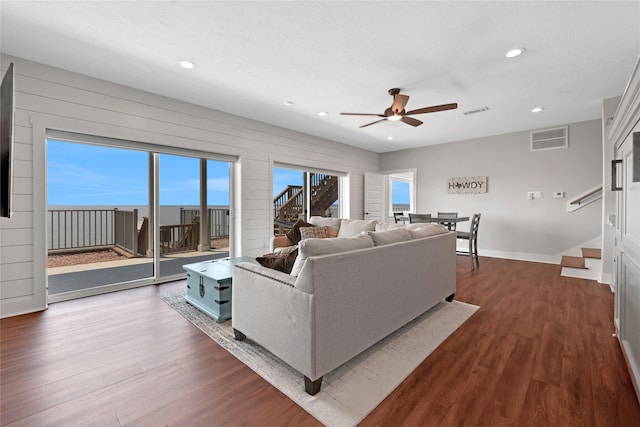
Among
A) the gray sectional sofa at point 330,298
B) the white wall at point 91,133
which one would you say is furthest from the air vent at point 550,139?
the white wall at point 91,133

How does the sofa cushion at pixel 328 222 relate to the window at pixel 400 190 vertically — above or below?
below

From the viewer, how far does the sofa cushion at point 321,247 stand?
1.70 meters

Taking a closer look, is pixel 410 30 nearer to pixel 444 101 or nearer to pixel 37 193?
pixel 444 101

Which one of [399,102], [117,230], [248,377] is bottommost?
[248,377]

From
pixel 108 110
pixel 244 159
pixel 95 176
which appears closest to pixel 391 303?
pixel 244 159

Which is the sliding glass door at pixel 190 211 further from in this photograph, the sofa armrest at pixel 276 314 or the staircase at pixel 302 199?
the sofa armrest at pixel 276 314

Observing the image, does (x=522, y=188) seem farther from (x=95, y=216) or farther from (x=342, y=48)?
(x=95, y=216)

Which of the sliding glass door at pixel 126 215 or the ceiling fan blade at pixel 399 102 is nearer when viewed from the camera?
the ceiling fan blade at pixel 399 102

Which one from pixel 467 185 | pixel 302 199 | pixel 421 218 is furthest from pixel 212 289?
pixel 467 185

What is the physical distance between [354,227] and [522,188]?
3.87m

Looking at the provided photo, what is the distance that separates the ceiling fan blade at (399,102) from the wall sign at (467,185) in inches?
141

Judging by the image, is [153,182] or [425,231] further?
[153,182]

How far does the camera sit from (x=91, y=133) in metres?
3.25

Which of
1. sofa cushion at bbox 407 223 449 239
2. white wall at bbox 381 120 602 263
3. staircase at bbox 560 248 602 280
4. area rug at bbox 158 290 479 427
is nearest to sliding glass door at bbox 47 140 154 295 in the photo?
area rug at bbox 158 290 479 427
